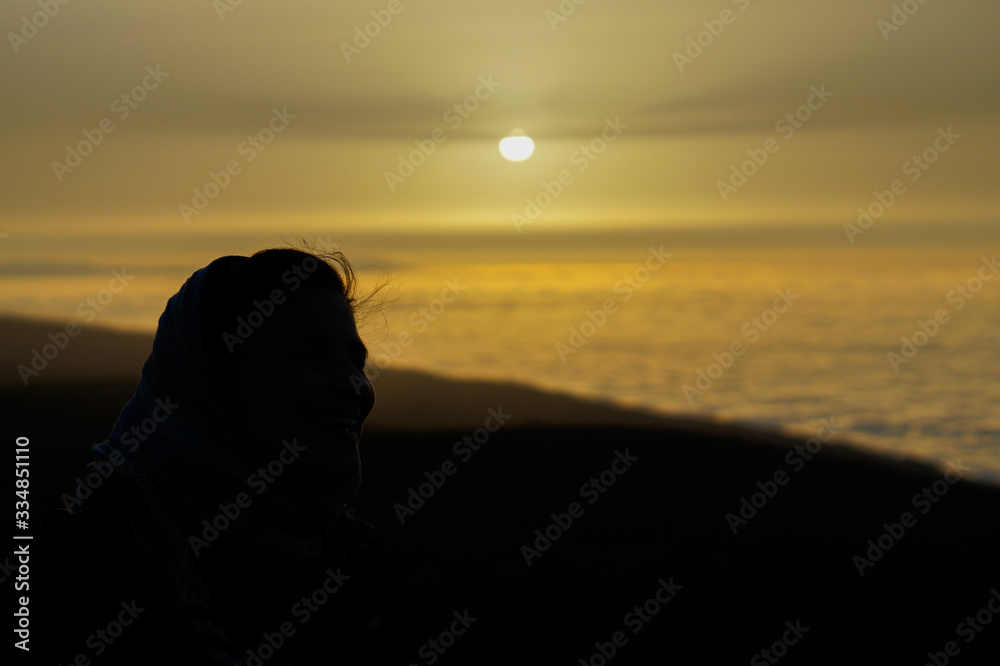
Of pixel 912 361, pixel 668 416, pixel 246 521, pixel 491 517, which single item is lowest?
pixel 912 361

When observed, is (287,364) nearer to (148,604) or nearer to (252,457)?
(252,457)

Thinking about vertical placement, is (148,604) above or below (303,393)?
below

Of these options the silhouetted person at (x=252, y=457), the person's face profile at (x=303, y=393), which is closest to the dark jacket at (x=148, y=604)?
the silhouetted person at (x=252, y=457)

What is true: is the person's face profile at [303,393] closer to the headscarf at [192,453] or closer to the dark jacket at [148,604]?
the headscarf at [192,453]

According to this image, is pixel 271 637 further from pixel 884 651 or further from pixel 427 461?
pixel 427 461

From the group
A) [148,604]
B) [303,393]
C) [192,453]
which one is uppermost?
[303,393]

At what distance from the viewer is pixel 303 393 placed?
270cm

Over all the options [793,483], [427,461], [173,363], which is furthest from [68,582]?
[793,483]

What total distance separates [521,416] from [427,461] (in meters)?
2.96

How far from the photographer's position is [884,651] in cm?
733

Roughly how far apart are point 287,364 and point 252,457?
0.99 ft

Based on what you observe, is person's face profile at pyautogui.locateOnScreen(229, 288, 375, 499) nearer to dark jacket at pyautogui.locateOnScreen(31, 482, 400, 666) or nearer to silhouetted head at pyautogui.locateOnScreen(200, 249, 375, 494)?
silhouetted head at pyautogui.locateOnScreen(200, 249, 375, 494)

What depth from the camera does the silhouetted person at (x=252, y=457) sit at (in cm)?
259

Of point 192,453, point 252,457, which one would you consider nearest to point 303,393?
point 252,457
